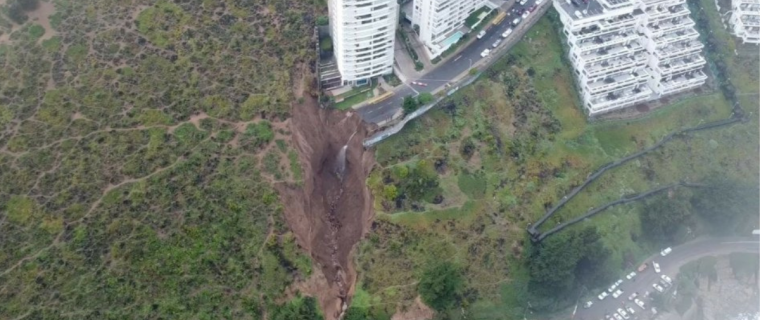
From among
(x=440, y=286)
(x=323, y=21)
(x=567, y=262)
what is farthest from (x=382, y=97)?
(x=567, y=262)

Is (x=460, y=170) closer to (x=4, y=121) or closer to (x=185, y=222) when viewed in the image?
(x=185, y=222)

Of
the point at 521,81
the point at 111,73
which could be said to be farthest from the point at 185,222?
the point at 521,81

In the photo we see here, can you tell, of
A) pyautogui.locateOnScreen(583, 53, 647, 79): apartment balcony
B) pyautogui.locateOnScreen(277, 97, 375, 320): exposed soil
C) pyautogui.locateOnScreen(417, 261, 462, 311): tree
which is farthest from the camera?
pyautogui.locateOnScreen(583, 53, 647, 79): apartment balcony

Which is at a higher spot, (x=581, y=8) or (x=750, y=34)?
(x=581, y=8)

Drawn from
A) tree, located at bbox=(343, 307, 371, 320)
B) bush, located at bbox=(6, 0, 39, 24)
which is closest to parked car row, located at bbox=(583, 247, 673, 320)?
tree, located at bbox=(343, 307, 371, 320)

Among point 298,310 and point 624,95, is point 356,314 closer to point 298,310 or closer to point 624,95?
point 298,310

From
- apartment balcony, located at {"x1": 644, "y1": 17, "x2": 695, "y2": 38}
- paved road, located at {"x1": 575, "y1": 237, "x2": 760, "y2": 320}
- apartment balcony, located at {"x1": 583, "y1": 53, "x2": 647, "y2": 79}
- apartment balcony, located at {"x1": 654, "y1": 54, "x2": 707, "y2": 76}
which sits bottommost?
paved road, located at {"x1": 575, "y1": 237, "x2": 760, "y2": 320}

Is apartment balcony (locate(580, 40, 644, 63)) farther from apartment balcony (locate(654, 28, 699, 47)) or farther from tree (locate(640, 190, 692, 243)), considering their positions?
tree (locate(640, 190, 692, 243))

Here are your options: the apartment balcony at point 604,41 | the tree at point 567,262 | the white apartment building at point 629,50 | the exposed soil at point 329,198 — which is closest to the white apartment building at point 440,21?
the white apartment building at point 629,50
